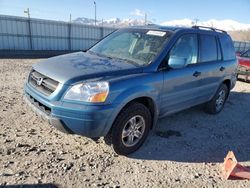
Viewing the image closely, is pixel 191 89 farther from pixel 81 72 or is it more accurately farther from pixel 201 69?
pixel 81 72

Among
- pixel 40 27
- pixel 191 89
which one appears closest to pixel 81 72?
pixel 191 89

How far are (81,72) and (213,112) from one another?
380cm

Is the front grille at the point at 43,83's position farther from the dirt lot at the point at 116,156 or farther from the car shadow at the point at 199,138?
the car shadow at the point at 199,138

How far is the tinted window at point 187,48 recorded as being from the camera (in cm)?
449

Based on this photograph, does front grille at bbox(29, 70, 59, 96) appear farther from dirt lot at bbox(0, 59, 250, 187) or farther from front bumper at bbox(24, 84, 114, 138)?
dirt lot at bbox(0, 59, 250, 187)

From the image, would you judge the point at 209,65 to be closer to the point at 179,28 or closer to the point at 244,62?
the point at 179,28

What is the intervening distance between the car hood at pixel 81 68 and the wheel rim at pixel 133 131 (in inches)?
28.2

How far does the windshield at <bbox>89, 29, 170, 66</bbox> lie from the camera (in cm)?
430

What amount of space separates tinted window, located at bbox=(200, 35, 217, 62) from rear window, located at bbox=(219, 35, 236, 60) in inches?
16.5

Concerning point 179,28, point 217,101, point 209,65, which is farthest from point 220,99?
point 179,28

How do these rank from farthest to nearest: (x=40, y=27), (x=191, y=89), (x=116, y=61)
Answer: (x=40, y=27)
(x=191, y=89)
(x=116, y=61)

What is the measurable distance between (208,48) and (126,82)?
2593mm

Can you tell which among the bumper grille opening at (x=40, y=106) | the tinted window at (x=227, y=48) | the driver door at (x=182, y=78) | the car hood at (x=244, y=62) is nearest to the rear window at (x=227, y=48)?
the tinted window at (x=227, y=48)

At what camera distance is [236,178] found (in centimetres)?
375
